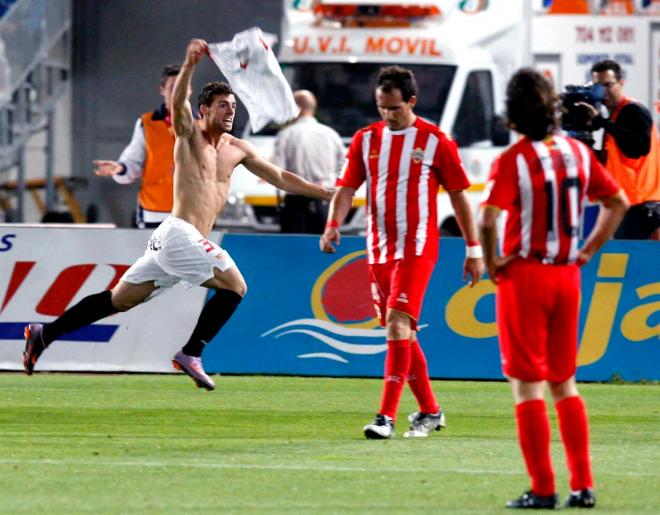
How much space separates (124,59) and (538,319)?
1213 centimetres

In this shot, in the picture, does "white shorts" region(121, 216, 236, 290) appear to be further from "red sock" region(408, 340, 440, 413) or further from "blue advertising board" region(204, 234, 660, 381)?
"blue advertising board" region(204, 234, 660, 381)

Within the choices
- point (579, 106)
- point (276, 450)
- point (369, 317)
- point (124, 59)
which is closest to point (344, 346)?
point (369, 317)

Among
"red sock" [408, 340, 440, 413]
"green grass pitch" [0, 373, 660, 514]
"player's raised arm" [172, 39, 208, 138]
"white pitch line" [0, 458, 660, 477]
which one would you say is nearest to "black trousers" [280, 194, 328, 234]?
"green grass pitch" [0, 373, 660, 514]

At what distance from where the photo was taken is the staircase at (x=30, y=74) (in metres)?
18.9

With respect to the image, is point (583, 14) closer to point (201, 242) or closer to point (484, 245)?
point (201, 242)

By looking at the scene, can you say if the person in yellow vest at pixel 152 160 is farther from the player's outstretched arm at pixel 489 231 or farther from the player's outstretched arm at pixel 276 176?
the player's outstretched arm at pixel 489 231

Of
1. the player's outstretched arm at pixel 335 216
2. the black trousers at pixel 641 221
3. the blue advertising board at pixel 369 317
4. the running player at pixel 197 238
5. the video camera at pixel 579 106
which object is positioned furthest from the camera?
the black trousers at pixel 641 221

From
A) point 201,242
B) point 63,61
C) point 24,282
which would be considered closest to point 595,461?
point 201,242

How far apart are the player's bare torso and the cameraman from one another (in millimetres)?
3316

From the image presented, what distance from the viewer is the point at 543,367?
673cm

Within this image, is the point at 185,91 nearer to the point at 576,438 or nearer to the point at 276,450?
the point at 276,450

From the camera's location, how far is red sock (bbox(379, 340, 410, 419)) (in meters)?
9.07

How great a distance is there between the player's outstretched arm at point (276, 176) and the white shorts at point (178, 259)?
0.51m

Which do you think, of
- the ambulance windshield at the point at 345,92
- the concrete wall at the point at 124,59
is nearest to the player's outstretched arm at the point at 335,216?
the ambulance windshield at the point at 345,92
